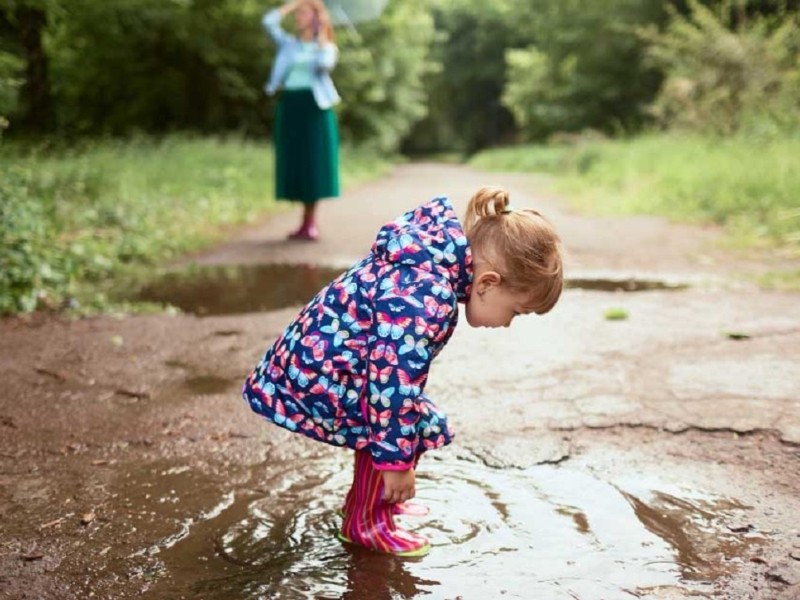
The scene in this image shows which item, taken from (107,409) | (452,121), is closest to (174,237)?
(107,409)

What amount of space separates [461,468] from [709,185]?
782cm

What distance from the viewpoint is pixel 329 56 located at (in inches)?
287

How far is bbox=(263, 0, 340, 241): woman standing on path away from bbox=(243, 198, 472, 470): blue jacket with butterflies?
5412mm

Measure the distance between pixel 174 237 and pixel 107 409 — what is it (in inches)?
167

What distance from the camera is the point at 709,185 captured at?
970 centimetres

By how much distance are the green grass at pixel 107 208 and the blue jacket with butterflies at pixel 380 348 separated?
3.37 metres

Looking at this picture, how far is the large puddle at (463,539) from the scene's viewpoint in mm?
2100

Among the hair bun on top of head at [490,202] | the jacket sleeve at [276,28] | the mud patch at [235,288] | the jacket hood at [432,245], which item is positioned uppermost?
the jacket sleeve at [276,28]

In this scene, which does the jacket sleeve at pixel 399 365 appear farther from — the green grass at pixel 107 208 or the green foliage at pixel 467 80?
the green foliage at pixel 467 80

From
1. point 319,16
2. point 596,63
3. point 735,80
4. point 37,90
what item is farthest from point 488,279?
point 596,63

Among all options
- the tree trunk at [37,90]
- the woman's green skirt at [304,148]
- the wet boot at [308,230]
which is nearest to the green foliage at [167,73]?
the tree trunk at [37,90]

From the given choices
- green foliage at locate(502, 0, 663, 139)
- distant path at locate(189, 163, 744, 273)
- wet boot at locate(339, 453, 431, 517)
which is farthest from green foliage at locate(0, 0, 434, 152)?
wet boot at locate(339, 453, 431, 517)

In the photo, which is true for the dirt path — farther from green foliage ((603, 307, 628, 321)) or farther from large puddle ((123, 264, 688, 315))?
large puddle ((123, 264, 688, 315))

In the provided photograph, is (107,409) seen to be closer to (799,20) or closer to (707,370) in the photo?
(707,370)
